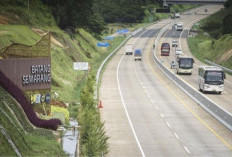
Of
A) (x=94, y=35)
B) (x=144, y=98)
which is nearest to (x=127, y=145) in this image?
(x=144, y=98)

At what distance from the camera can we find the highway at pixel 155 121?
34.2m

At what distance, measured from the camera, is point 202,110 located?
4941 cm

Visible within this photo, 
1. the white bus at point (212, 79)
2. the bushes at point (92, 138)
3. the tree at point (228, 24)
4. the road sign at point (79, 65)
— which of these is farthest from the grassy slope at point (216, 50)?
the bushes at point (92, 138)

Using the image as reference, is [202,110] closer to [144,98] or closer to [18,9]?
[144,98]

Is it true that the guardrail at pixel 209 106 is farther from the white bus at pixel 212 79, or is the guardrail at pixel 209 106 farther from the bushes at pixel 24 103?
the bushes at pixel 24 103

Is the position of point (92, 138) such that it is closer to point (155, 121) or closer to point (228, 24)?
point (155, 121)

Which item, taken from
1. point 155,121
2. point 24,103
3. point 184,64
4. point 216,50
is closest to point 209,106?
point 155,121

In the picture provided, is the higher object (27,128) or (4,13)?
(4,13)

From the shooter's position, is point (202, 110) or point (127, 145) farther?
point (202, 110)

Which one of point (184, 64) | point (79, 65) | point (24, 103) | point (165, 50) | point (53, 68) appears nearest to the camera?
point (24, 103)

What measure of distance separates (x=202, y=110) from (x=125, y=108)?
6491mm

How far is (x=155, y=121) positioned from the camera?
43844 millimetres

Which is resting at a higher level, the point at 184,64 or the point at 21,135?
the point at 21,135

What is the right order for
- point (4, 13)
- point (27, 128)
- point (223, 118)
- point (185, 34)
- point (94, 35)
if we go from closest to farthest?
point (27, 128) < point (223, 118) < point (4, 13) < point (94, 35) < point (185, 34)
